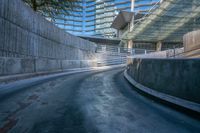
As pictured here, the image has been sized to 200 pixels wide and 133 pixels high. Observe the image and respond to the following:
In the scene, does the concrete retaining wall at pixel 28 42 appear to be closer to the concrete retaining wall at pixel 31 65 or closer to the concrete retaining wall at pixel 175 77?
the concrete retaining wall at pixel 31 65

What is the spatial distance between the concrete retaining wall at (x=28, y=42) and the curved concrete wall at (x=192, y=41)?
15241 mm

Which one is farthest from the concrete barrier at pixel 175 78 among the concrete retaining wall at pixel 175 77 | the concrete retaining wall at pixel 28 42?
the concrete retaining wall at pixel 28 42

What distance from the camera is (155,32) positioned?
44.6 m

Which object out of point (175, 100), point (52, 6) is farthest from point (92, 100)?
point (52, 6)

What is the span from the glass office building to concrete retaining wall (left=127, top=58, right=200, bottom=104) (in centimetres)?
8228

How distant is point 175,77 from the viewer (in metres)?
5.02

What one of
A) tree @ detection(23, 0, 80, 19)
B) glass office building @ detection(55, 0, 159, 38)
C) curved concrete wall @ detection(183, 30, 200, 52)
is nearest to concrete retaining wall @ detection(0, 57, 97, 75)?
tree @ detection(23, 0, 80, 19)

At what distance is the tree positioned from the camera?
57.5ft

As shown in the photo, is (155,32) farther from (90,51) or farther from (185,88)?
(185,88)

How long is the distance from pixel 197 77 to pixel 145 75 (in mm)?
2725

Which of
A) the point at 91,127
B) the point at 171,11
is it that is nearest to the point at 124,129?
the point at 91,127

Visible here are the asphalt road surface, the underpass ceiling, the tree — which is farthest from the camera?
the underpass ceiling

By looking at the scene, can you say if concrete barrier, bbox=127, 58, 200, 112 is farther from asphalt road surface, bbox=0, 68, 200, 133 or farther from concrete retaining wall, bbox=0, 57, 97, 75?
concrete retaining wall, bbox=0, 57, 97, 75

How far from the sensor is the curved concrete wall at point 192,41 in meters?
22.3
